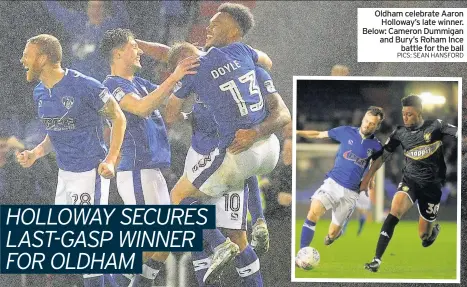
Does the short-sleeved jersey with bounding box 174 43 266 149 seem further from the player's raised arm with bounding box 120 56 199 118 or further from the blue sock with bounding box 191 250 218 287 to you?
the blue sock with bounding box 191 250 218 287

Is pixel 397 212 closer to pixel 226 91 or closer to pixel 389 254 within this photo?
pixel 389 254

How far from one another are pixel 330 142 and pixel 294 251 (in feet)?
2.60

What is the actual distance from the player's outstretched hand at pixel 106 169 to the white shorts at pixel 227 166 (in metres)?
0.51

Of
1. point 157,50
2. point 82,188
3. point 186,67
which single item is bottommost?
point 82,188

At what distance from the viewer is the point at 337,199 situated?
26.4 ft

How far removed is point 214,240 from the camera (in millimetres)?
7984

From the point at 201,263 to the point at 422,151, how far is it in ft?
5.59

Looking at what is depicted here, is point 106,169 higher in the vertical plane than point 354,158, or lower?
lower

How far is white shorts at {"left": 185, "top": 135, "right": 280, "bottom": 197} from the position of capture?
794 cm

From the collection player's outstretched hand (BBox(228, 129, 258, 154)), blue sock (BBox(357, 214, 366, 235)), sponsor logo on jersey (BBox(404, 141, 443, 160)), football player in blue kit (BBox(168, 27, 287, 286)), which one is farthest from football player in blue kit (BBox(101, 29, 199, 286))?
sponsor logo on jersey (BBox(404, 141, 443, 160))

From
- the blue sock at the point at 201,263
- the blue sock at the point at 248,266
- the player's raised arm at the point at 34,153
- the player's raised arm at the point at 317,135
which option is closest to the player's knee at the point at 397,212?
the player's raised arm at the point at 317,135

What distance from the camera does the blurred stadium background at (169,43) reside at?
7977 millimetres

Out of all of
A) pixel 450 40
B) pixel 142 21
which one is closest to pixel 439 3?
pixel 450 40

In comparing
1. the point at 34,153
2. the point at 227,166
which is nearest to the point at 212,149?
the point at 227,166
